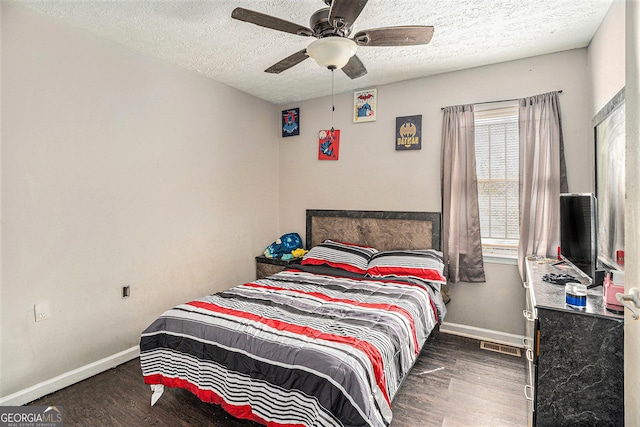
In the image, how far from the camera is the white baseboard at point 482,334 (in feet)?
9.92

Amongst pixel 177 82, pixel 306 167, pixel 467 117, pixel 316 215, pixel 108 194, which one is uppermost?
pixel 177 82

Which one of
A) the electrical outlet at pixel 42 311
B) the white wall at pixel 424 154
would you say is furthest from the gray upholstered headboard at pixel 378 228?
the electrical outlet at pixel 42 311

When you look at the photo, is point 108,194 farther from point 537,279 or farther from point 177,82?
point 537,279

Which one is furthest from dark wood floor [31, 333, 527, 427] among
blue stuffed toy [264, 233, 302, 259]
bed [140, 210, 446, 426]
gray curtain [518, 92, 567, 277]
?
blue stuffed toy [264, 233, 302, 259]

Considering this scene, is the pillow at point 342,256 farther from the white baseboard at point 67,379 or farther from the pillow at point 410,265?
the white baseboard at point 67,379

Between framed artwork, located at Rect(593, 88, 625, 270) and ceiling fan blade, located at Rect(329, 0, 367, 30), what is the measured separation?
152 cm

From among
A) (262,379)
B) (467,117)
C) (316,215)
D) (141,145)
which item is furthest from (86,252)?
(467,117)

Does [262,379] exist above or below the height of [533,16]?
below

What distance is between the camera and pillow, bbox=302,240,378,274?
331cm

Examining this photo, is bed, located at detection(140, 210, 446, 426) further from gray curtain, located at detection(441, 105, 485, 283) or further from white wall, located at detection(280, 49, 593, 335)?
white wall, located at detection(280, 49, 593, 335)

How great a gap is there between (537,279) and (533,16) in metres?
1.81

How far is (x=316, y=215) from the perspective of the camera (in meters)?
4.11

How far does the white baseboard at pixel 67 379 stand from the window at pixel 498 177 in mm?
3442

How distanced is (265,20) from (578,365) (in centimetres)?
232
